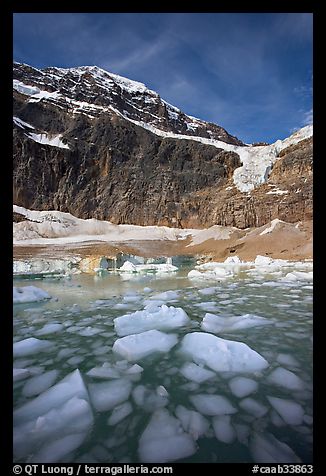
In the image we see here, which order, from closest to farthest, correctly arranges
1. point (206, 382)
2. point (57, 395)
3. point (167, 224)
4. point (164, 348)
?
point (57, 395) < point (206, 382) < point (164, 348) < point (167, 224)

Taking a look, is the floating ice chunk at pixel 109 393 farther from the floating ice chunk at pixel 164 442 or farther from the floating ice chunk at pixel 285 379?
the floating ice chunk at pixel 285 379

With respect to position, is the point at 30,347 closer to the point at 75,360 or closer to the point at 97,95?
the point at 75,360

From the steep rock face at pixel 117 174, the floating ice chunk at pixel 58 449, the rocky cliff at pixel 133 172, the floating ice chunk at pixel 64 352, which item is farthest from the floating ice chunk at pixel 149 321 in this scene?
the steep rock face at pixel 117 174

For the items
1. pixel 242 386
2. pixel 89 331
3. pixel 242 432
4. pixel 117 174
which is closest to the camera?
pixel 242 432

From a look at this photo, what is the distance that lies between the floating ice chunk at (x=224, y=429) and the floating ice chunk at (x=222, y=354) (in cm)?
57

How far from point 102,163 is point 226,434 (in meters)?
38.6

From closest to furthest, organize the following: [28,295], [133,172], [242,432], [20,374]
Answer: [242,432] → [20,374] → [28,295] → [133,172]

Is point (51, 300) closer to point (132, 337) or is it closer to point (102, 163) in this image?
point (132, 337)

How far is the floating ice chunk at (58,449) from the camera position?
49.9 inches

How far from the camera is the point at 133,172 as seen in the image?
1455 inches

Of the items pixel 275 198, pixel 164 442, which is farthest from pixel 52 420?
pixel 275 198

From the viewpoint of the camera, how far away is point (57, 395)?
5.70 feet

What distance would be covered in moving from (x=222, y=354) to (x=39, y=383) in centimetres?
139
